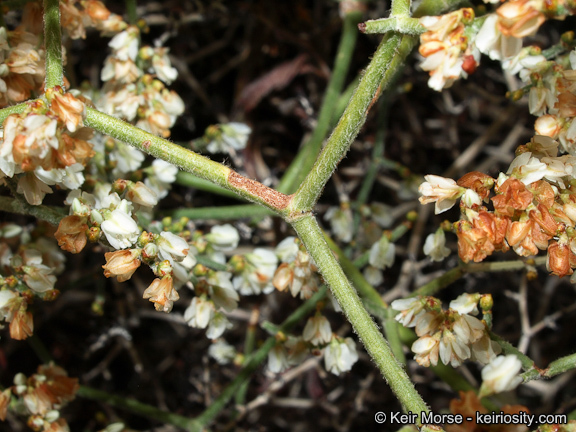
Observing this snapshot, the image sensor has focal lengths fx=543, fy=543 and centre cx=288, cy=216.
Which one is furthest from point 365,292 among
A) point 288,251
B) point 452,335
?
point 452,335

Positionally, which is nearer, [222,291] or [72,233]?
[72,233]

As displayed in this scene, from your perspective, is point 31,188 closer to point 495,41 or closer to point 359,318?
point 359,318

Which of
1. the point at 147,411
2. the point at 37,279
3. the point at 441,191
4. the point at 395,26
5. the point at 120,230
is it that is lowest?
the point at 147,411

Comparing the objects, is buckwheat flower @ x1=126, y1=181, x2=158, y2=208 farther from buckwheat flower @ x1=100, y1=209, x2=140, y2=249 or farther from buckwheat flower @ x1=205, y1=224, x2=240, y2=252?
buckwheat flower @ x1=205, y1=224, x2=240, y2=252

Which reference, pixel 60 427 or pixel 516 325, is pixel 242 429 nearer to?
pixel 60 427

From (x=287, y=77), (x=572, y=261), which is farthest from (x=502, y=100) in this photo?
(x=572, y=261)

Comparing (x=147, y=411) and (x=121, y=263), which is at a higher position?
(x=121, y=263)

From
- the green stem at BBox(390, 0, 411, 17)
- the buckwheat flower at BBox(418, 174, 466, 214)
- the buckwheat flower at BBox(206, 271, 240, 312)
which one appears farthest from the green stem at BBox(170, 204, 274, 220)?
the green stem at BBox(390, 0, 411, 17)
